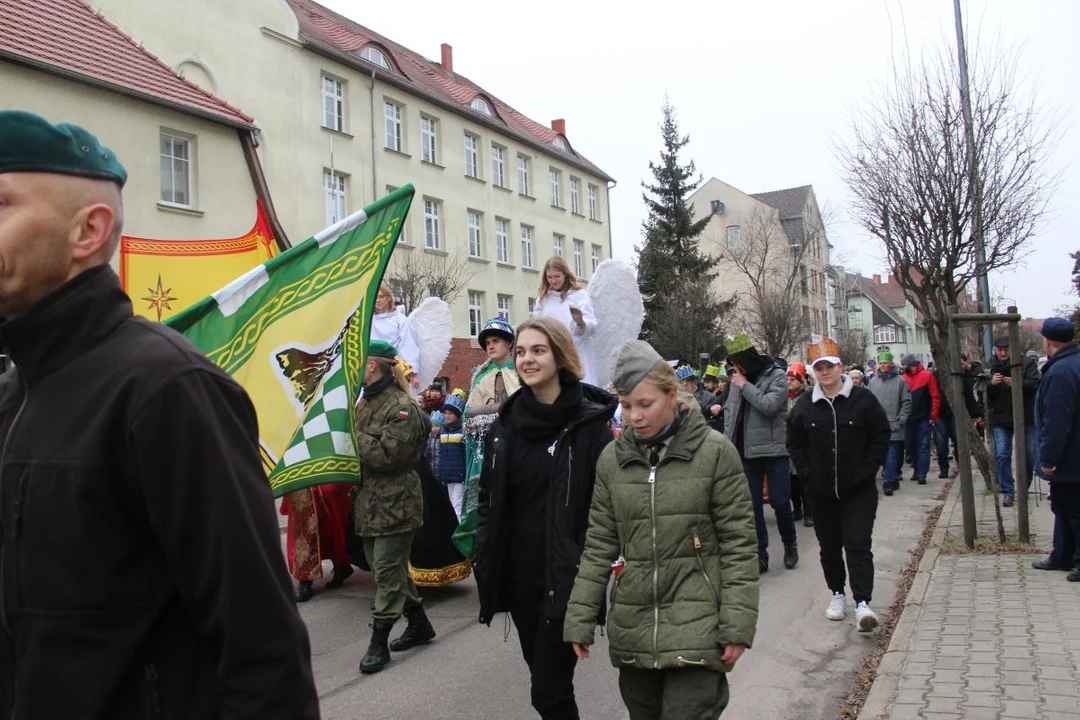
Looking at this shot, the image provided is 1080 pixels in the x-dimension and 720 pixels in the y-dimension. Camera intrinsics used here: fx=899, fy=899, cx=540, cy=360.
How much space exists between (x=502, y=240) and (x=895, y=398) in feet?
76.1

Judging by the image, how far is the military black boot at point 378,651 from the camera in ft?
17.6

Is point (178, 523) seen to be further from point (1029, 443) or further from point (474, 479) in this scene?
point (1029, 443)

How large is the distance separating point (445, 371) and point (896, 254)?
58.2 ft

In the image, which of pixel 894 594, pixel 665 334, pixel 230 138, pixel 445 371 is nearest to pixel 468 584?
pixel 894 594

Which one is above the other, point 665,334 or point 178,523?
point 665,334

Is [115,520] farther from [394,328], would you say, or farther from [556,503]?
[394,328]

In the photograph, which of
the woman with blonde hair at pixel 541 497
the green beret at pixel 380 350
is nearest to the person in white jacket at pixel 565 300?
the green beret at pixel 380 350

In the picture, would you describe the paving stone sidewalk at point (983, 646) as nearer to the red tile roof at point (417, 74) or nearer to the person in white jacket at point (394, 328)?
the person in white jacket at point (394, 328)

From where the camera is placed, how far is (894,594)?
702cm

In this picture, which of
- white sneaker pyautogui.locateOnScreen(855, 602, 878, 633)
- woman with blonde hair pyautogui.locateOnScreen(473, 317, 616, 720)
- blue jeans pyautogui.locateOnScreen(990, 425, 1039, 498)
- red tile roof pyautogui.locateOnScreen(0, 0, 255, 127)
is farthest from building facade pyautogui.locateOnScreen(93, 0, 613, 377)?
white sneaker pyautogui.locateOnScreen(855, 602, 878, 633)

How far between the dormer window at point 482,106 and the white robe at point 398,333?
26.6m

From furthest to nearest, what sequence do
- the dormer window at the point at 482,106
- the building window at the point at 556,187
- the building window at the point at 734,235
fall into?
1. the building window at the point at 734,235
2. the building window at the point at 556,187
3. the dormer window at the point at 482,106

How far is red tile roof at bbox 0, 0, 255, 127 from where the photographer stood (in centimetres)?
1595

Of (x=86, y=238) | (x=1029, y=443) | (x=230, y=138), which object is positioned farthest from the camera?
(x=230, y=138)
